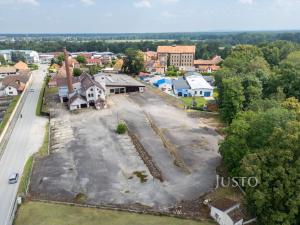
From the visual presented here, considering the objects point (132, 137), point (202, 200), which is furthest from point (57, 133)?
point (202, 200)

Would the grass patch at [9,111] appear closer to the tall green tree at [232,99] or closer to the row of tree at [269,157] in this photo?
the tall green tree at [232,99]

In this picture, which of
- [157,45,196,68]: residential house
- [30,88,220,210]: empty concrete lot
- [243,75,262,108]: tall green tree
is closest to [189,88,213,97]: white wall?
[30,88,220,210]: empty concrete lot

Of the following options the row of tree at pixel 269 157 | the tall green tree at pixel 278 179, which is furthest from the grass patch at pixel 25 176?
the tall green tree at pixel 278 179

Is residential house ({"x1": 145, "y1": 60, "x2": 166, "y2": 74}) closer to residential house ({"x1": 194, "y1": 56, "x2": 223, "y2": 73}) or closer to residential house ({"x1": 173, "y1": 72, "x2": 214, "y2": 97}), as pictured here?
residential house ({"x1": 194, "y1": 56, "x2": 223, "y2": 73})

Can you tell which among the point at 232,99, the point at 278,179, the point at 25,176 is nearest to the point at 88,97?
the point at 25,176

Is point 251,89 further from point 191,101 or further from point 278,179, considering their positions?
point 278,179

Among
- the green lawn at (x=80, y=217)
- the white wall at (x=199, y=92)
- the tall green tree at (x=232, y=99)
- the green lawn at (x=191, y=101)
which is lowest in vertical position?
the green lawn at (x=80, y=217)

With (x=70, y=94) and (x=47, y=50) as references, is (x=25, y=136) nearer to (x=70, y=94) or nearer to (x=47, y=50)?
(x=70, y=94)
